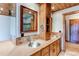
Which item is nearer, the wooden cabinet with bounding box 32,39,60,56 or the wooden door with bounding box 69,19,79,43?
the wooden cabinet with bounding box 32,39,60,56

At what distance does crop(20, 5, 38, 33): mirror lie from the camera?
1.35 metres

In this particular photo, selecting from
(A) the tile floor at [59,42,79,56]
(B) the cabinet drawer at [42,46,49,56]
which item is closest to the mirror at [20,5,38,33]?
(B) the cabinet drawer at [42,46,49,56]

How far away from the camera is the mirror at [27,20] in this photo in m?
1.35

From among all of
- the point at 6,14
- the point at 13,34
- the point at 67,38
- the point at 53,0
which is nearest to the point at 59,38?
the point at 67,38

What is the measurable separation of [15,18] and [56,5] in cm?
55

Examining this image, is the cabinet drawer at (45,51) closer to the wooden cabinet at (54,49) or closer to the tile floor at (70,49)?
the wooden cabinet at (54,49)

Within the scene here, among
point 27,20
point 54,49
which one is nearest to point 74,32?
point 54,49

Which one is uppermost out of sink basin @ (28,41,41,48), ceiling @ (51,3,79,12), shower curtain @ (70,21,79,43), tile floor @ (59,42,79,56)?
ceiling @ (51,3,79,12)

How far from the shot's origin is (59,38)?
1658mm

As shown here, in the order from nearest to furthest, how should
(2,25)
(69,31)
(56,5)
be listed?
(2,25) < (56,5) < (69,31)

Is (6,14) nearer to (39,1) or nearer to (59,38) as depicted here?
(39,1)

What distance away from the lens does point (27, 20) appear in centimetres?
141

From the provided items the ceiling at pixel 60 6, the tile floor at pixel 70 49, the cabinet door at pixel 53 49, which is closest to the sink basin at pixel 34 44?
the cabinet door at pixel 53 49

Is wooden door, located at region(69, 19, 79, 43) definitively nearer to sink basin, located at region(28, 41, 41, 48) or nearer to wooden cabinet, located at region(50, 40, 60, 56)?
wooden cabinet, located at region(50, 40, 60, 56)
